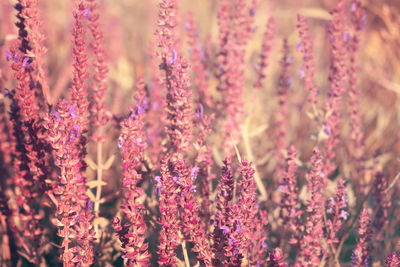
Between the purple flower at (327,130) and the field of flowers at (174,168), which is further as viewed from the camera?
the purple flower at (327,130)

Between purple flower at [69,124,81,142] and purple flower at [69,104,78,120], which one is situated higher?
purple flower at [69,104,78,120]

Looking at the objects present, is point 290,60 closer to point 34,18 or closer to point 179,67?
point 179,67

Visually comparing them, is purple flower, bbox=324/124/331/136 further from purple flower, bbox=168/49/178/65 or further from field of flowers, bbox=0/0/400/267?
purple flower, bbox=168/49/178/65

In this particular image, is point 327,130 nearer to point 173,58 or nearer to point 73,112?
point 173,58

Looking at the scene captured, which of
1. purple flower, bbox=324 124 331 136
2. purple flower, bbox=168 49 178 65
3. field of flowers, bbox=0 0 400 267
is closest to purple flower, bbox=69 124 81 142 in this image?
field of flowers, bbox=0 0 400 267

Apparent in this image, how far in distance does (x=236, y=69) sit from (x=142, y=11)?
398cm

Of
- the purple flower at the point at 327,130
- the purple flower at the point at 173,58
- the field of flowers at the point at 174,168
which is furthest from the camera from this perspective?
the purple flower at the point at 327,130

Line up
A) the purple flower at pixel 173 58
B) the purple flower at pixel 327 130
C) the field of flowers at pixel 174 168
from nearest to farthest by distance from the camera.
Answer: the field of flowers at pixel 174 168
the purple flower at pixel 173 58
the purple flower at pixel 327 130

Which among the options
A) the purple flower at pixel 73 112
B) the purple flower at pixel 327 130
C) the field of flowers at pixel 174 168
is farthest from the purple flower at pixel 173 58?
the purple flower at pixel 327 130

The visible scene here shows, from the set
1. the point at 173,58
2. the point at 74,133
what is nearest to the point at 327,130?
→ the point at 173,58

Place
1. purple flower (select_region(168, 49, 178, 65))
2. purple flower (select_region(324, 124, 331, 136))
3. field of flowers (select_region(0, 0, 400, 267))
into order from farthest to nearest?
1. purple flower (select_region(324, 124, 331, 136))
2. purple flower (select_region(168, 49, 178, 65))
3. field of flowers (select_region(0, 0, 400, 267))

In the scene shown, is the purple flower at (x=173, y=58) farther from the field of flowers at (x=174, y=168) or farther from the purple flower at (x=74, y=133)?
the purple flower at (x=74, y=133)

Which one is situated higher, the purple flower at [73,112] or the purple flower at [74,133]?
the purple flower at [73,112]

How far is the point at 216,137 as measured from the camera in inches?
120
